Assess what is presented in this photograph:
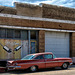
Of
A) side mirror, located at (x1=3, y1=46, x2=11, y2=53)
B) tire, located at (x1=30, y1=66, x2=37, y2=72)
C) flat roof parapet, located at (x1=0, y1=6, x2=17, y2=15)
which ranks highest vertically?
flat roof parapet, located at (x1=0, y1=6, x2=17, y2=15)

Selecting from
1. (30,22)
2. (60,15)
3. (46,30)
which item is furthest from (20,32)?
(60,15)

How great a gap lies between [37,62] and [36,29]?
6.64 metres

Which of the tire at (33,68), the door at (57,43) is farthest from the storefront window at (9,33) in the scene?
the tire at (33,68)

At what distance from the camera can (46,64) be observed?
37.7 ft

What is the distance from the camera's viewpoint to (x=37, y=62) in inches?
440

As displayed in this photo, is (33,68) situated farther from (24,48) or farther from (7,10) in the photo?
(7,10)

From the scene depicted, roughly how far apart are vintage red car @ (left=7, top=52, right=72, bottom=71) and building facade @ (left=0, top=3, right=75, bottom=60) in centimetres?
529

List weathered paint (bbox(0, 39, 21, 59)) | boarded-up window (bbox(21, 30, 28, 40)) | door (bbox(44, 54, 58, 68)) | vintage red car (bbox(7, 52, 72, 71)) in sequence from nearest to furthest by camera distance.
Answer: vintage red car (bbox(7, 52, 72, 71)) → door (bbox(44, 54, 58, 68)) → weathered paint (bbox(0, 39, 21, 59)) → boarded-up window (bbox(21, 30, 28, 40))

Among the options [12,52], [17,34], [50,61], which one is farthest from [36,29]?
[50,61]

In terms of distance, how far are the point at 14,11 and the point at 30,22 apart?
2.10 m

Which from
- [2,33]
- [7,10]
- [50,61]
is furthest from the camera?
[2,33]

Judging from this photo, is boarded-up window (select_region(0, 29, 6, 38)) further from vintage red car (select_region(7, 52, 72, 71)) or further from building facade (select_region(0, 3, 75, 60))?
vintage red car (select_region(7, 52, 72, 71))

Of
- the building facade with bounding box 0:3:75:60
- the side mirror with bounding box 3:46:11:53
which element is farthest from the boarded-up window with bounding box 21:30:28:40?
the side mirror with bounding box 3:46:11:53

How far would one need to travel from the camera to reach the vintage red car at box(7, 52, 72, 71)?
10623 millimetres
